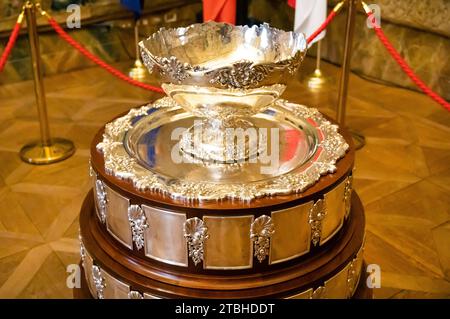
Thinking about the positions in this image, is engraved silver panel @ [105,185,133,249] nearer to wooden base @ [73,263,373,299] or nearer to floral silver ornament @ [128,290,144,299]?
floral silver ornament @ [128,290,144,299]

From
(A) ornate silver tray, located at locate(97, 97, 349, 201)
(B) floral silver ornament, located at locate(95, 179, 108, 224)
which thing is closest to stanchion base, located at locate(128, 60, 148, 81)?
(A) ornate silver tray, located at locate(97, 97, 349, 201)

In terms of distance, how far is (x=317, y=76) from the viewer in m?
4.40

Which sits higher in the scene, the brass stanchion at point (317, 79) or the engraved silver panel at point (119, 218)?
the engraved silver panel at point (119, 218)

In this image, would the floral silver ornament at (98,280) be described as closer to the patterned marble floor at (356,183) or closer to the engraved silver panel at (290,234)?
the patterned marble floor at (356,183)

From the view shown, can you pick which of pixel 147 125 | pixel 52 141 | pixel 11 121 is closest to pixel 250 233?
pixel 147 125

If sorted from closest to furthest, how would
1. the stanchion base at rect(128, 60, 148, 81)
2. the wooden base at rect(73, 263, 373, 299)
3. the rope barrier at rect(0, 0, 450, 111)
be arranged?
the wooden base at rect(73, 263, 373, 299), the rope barrier at rect(0, 0, 450, 111), the stanchion base at rect(128, 60, 148, 81)

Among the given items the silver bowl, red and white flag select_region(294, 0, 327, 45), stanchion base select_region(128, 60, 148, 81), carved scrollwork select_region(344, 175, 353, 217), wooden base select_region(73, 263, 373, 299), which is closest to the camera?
the silver bowl

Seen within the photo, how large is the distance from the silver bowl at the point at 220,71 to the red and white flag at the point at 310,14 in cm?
167

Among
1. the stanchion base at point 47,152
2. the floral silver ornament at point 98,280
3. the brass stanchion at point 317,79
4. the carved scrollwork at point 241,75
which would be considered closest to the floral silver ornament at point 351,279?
the carved scrollwork at point 241,75

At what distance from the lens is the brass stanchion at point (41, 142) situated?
312 centimetres

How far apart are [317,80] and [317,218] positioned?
275cm

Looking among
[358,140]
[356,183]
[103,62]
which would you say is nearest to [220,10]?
[103,62]

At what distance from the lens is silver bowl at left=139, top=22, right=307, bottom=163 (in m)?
1.75

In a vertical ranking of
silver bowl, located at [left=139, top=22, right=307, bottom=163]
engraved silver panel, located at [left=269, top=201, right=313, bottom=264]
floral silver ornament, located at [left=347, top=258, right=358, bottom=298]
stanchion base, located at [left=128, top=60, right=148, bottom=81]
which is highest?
silver bowl, located at [left=139, top=22, right=307, bottom=163]
